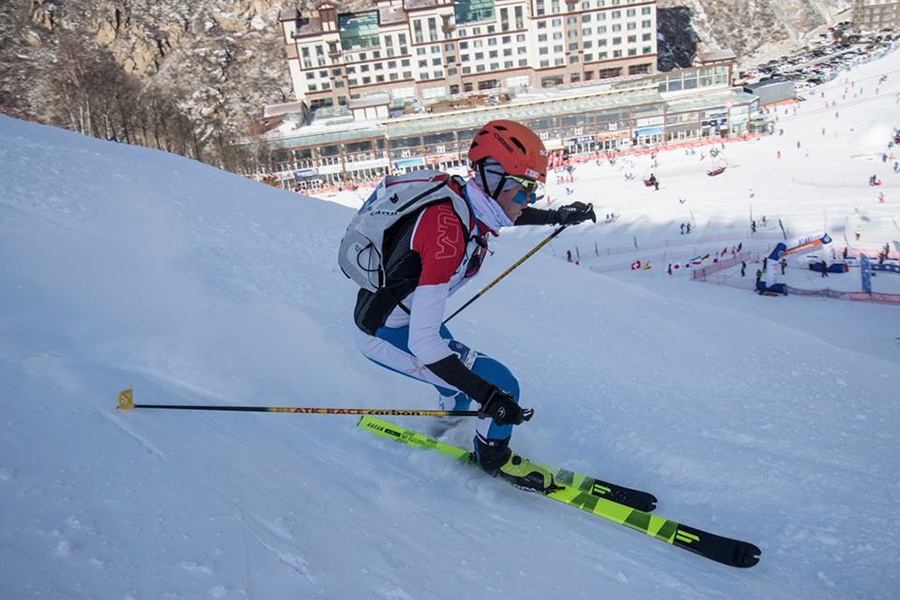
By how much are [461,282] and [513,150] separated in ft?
3.18

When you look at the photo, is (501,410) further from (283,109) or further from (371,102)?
(283,109)

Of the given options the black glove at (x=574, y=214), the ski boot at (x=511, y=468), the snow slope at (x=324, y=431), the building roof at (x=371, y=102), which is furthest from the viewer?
the building roof at (x=371, y=102)

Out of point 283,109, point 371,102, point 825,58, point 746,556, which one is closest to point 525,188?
point 746,556

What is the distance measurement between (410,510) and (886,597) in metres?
2.59

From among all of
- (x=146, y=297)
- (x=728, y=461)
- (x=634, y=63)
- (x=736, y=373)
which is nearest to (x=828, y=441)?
(x=728, y=461)

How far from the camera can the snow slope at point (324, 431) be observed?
8.04 feet

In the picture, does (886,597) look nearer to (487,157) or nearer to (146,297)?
(487,157)

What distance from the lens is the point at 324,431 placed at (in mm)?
3857

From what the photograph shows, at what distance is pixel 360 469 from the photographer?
3.44m

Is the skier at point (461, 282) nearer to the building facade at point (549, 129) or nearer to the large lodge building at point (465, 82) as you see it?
the large lodge building at point (465, 82)

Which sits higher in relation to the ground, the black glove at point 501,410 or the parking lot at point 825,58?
the parking lot at point 825,58

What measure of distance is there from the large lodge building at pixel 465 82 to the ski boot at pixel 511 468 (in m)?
57.4

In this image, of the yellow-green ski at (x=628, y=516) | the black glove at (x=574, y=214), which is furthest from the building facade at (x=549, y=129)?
the yellow-green ski at (x=628, y=516)

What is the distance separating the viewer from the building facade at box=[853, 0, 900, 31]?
3602 inches
